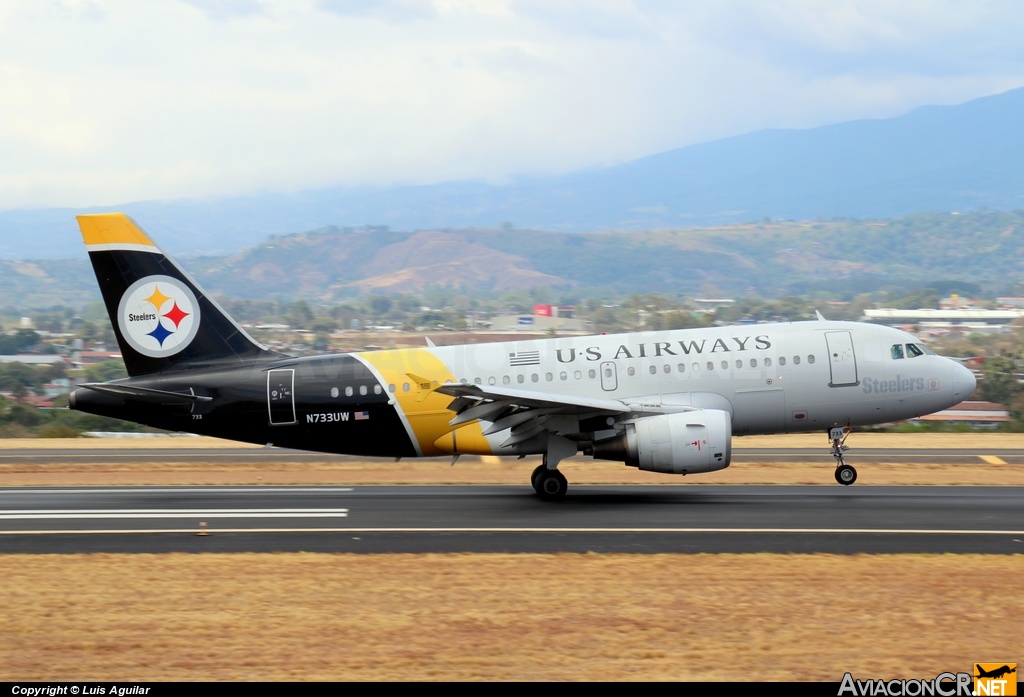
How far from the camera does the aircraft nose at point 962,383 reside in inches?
995

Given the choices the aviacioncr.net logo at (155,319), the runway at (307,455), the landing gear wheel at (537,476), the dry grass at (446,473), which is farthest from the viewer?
the runway at (307,455)

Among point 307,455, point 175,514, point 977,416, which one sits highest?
point 175,514

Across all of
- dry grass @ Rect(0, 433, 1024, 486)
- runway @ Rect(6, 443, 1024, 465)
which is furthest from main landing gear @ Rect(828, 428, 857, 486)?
runway @ Rect(6, 443, 1024, 465)

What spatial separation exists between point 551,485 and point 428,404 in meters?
3.29

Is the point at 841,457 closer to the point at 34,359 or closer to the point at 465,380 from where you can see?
the point at 465,380

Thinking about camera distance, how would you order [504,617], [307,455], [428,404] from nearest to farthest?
1. [504,617]
2. [428,404]
3. [307,455]

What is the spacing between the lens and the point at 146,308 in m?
25.6

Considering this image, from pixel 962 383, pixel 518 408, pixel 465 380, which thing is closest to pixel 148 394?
pixel 465 380

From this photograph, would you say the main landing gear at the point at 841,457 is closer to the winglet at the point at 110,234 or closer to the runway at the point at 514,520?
the runway at the point at 514,520

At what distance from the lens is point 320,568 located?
16422 mm

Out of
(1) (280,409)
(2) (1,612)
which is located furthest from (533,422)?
(2) (1,612)

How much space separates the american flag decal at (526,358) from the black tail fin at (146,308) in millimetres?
6147

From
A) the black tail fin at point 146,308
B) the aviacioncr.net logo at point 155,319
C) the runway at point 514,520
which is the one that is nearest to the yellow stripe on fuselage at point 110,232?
Answer: the black tail fin at point 146,308

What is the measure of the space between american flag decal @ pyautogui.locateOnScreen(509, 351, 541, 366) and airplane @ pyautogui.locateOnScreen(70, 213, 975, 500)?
0.03 m
